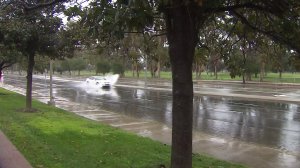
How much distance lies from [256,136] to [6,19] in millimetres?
9946

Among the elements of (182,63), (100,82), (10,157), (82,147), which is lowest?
(82,147)

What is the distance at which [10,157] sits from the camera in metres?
7.90

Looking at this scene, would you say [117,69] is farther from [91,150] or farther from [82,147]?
[91,150]

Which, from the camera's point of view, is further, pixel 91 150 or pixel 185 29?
pixel 91 150

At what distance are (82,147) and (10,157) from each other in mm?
1998

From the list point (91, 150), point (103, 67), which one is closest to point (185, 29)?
point (91, 150)

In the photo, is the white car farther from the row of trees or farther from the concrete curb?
the row of trees

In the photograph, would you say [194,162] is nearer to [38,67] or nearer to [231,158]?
[231,158]

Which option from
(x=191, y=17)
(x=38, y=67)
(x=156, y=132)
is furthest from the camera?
(x=38, y=67)

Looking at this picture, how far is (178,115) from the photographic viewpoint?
19.4 ft

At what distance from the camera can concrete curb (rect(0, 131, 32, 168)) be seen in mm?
7248

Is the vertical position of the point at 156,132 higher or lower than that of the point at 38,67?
lower

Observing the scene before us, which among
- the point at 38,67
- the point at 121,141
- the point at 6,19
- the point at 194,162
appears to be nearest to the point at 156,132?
the point at 121,141

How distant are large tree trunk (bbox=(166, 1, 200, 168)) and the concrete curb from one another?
9.56 ft
